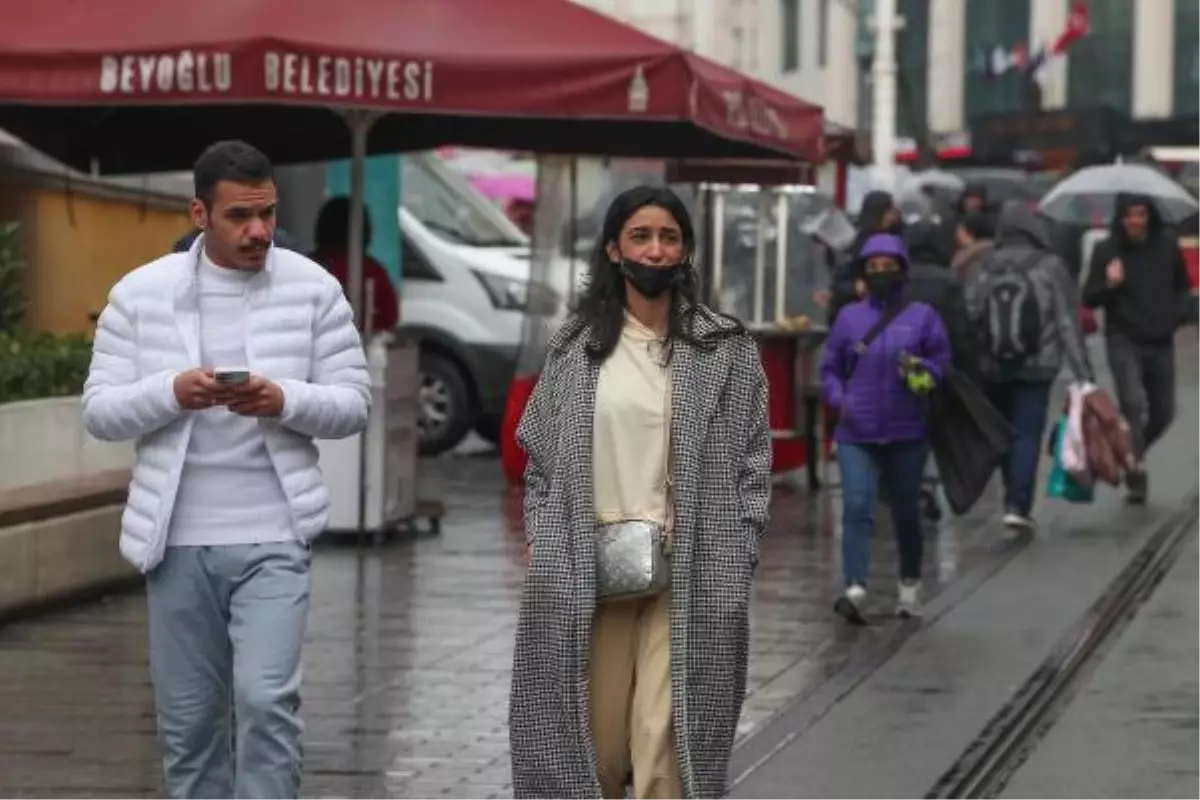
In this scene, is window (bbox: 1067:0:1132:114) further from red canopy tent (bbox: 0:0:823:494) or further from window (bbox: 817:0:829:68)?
red canopy tent (bbox: 0:0:823:494)

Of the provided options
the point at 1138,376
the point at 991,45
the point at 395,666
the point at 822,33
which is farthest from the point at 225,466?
the point at 991,45

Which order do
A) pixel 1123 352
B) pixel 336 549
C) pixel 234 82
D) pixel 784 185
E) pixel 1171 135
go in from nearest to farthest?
pixel 234 82
pixel 336 549
pixel 1123 352
pixel 784 185
pixel 1171 135

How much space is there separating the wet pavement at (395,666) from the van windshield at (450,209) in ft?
18.0

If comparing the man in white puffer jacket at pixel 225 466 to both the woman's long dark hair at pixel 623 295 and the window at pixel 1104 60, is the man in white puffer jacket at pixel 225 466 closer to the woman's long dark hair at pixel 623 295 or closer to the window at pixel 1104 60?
the woman's long dark hair at pixel 623 295

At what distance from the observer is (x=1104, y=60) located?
3127 inches

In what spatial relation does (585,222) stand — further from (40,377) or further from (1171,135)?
(1171,135)

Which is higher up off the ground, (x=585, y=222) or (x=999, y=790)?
(x=585, y=222)

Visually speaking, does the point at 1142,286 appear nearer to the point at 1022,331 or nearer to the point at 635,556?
the point at 1022,331

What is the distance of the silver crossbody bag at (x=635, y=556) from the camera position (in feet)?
21.1

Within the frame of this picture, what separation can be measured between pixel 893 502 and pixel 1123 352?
5.89 metres

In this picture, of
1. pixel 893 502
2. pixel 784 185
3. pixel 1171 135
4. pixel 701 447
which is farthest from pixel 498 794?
pixel 1171 135

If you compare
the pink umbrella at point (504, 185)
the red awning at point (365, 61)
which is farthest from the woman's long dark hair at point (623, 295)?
the pink umbrella at point (504, 185)

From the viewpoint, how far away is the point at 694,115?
12.9m

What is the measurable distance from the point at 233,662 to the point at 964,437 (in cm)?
645
